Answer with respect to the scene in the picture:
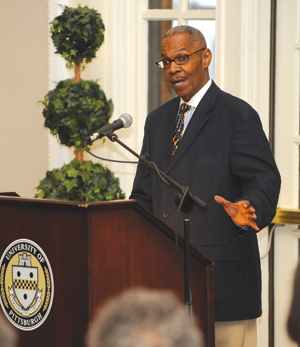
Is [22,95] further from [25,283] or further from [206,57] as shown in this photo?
[25,283]

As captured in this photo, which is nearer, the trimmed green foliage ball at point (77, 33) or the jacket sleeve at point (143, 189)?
the jacket sleeve at point (143, 189)

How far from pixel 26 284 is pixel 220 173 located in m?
0.74

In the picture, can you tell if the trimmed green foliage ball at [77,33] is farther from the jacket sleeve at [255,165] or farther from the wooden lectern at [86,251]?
the wooden lectern at [86,251]

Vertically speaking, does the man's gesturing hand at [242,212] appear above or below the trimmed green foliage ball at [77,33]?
below

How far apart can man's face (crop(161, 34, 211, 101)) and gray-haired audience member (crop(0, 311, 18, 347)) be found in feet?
3.12

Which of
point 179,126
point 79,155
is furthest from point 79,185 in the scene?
point 179,126

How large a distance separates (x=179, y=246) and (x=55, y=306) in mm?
344

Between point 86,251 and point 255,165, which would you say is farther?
point 255,165

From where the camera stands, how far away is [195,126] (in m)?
1.76

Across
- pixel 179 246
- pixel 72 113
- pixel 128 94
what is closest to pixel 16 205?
pixel 179 246

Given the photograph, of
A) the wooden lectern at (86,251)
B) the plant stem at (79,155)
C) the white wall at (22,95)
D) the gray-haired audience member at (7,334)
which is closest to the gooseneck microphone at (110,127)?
the wooden lectern at (86,251)

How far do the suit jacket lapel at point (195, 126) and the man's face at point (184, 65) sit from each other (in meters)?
0.07

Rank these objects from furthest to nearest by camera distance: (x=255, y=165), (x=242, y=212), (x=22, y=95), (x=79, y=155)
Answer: (x=22, y=95), (x=79, y=155), (x=255, y=165), (x=242, y=212)

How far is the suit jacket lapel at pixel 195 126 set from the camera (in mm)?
1752
